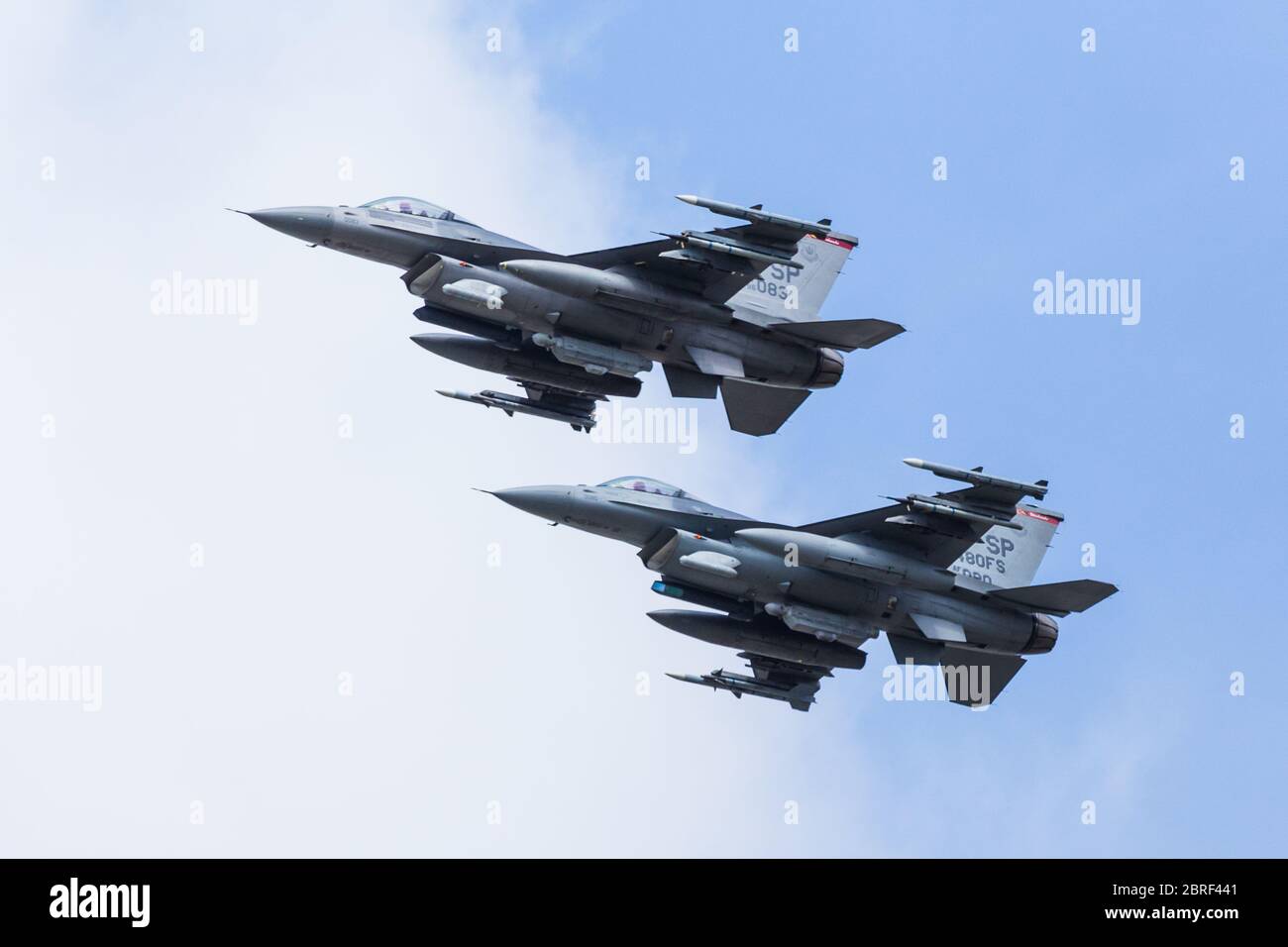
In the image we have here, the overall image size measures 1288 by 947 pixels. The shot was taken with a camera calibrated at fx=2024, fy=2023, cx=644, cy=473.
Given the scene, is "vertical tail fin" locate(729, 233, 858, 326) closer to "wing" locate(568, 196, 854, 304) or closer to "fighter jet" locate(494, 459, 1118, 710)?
"wing" locate(568, 196, 854, 304)

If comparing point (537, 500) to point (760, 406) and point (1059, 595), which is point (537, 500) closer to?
point (760, 406)

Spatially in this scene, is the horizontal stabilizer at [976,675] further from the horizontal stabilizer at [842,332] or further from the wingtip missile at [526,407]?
the wingtip missile at [526,407]

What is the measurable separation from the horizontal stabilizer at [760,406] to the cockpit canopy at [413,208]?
7.11 metres

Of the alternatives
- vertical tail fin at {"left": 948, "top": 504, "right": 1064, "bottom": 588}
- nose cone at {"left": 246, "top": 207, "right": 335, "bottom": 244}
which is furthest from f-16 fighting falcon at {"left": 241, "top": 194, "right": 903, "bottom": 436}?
vertical tail fin at {"left": 948, "top": 504, "right": 1064, "bottom": 588}

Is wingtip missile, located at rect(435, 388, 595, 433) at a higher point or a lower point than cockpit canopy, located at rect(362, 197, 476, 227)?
lower

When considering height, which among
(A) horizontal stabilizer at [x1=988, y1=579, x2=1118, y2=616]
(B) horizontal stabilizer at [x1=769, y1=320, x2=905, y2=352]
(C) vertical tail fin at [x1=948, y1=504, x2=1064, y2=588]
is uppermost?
(B) horizontal stabilizer at [x1=769, y1=320, x2=905, y2=352]

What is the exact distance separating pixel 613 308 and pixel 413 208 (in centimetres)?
489

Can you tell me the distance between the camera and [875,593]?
4419cm

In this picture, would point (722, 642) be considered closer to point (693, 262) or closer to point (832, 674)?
point (832, 674)

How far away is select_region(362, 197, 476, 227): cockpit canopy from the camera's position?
43.3 m

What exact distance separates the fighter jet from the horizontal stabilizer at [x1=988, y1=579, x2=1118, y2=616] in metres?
0.03

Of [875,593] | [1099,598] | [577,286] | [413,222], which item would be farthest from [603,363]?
[1099,598]

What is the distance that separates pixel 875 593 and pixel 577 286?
936 cm

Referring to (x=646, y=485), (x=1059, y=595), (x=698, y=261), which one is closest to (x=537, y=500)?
(x=646, y=485)
